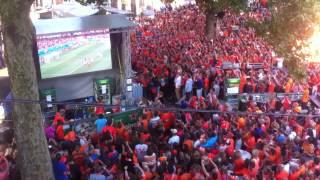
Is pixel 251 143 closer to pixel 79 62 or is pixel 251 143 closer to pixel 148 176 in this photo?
pixel 148 176

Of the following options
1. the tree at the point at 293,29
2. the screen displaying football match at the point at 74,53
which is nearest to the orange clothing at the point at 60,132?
the screen displaying football match at the point at 74,53

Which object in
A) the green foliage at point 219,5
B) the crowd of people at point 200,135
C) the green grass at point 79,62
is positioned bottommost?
the crowd of people at point 200,135

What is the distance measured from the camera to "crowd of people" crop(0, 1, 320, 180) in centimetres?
941

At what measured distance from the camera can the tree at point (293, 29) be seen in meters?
10.3

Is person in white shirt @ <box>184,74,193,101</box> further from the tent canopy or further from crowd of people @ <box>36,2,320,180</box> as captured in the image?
the tent canopy

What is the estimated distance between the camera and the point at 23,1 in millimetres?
8312

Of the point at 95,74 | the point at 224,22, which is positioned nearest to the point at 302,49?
the point at 95,74

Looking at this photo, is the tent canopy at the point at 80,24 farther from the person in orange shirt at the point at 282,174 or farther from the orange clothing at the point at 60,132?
the person in orange shirt at the point at 282,174

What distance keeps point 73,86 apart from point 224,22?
14.7 m

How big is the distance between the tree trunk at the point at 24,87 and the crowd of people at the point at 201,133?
1.98 ft

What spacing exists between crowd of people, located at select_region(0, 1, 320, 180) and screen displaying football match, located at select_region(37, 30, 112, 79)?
189 centimetres

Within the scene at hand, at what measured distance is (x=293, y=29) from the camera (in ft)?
35.3

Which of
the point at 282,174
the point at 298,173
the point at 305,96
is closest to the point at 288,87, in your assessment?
the point at 305,96

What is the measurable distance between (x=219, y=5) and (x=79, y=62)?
24.7ft
